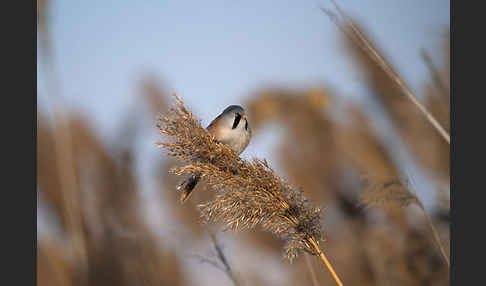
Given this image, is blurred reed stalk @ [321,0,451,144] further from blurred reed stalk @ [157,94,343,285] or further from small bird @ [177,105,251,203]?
small bird @ [177,105,251,203]

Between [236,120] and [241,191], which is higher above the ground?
[236,120]

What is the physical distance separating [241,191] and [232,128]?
111cm

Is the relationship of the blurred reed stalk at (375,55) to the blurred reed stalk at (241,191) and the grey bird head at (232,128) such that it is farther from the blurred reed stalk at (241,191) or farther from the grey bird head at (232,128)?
the grey bird head at (232,128)

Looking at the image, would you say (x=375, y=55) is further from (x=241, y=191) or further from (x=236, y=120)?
(x=236, y=120)

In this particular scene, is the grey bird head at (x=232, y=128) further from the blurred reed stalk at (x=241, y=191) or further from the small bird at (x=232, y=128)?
the blurred reed stalk at (x=241, y=191)

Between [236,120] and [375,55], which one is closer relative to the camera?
[375,55]

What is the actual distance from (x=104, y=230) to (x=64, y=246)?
0.51 m

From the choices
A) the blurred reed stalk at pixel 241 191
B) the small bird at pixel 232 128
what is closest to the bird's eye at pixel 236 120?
the small bird at pixel 232 128

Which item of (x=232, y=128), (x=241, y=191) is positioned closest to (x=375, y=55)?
(x=241, y=191)

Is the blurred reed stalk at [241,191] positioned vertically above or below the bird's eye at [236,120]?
below

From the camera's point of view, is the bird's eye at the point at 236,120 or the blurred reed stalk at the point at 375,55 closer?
the blurred reed stalk at the point at 375,55

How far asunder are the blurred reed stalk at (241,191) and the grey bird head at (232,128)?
95cm

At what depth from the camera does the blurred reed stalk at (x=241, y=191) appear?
1.58m

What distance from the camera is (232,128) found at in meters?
2.69
